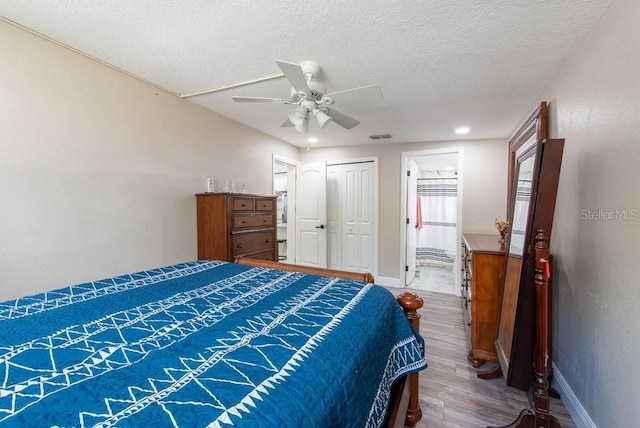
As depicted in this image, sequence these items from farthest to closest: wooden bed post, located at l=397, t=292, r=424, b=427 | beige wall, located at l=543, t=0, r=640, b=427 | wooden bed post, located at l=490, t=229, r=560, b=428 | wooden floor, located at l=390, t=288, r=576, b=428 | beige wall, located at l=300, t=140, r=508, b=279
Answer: beige wall, located at l=300, t=140, r=508, b=279, wooden floor, located at l=390, t=288, r=576, b=428, wooden bed post, located at l=397, t=292, r=424, b=427, wooden bed post, located at l=490, t=229, r=560, b=428, beige wall, located at l=543, t=0, r=640, b=427

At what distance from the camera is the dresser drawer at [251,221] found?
9.61 ft

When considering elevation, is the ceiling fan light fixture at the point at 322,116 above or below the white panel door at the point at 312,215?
above

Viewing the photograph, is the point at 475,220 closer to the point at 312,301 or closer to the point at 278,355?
the point at 312,301

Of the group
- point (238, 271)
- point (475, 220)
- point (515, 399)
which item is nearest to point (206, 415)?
point (238, 271)

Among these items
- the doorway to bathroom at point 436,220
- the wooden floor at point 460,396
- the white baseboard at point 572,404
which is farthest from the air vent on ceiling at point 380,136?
the white baseboard at point 572,404

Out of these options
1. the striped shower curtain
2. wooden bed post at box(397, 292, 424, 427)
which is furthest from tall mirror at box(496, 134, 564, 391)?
the striped shower curtain

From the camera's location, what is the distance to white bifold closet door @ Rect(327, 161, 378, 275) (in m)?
4.68

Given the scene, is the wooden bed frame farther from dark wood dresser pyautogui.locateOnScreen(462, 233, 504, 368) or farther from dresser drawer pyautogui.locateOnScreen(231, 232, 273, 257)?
dresser drawer pyautogui.locateOnScreen(231, 232, 273, 257)

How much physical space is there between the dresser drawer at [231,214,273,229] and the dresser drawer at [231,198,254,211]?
81 mm

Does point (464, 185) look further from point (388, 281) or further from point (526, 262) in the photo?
point (526, 262)

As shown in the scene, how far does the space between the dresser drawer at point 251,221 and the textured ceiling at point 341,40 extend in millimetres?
1236

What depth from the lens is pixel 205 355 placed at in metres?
0.81

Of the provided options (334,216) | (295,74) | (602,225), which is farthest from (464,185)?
(295,74)

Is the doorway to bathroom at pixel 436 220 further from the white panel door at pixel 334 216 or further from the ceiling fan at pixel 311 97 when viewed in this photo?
the ceiling fan at pixel 311 97
